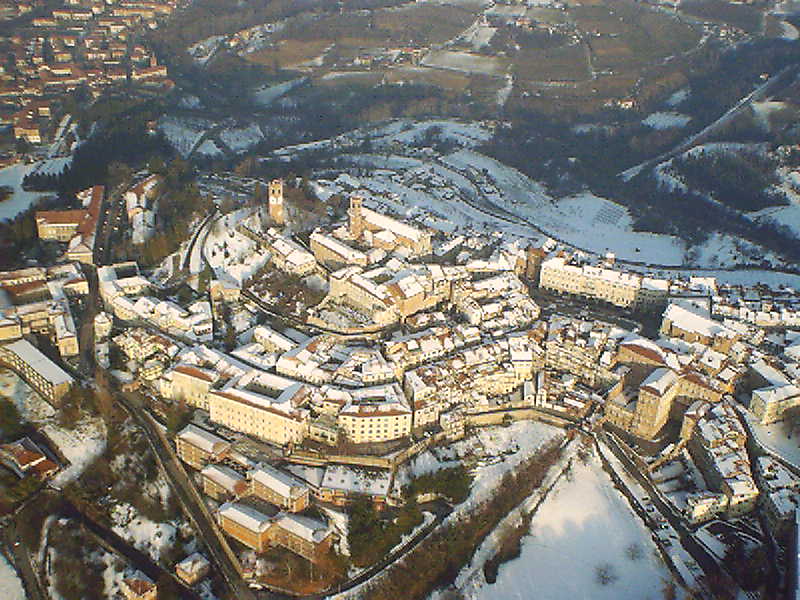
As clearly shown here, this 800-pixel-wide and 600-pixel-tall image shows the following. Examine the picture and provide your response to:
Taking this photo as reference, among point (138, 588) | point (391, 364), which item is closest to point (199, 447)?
point (138, 588)

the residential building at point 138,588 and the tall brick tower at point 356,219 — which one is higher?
the tall brick tower at point 356,219

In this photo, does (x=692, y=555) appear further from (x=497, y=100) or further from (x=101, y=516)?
A: (x=497, y=100)

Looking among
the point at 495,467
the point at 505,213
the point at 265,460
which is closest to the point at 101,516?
the point at 265,460

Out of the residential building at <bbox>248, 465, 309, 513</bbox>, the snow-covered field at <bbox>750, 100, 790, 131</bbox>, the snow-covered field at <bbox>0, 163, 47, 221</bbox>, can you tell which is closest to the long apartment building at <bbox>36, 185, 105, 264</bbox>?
the snow-covered field at <bbox>0, 163, 47, 221</bbox>

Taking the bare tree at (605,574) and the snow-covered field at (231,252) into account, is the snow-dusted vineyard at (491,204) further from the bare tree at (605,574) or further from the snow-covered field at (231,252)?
the bare tree at (605,574)

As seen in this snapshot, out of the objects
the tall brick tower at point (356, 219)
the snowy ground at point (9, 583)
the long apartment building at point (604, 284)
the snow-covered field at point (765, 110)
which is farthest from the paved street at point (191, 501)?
the snow-covered field at point (765, 110)

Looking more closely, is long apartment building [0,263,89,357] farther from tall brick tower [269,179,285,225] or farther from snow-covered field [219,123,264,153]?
snow-covered field [219,123,264,153]
